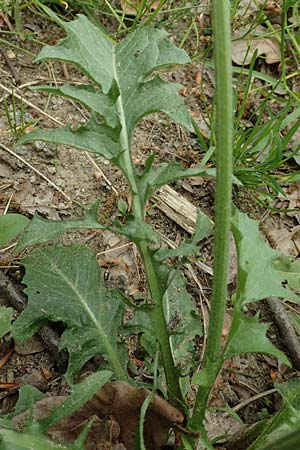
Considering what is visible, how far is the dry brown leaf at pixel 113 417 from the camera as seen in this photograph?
1793mm

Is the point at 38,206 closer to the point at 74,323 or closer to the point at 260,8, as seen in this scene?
the point at 74,323

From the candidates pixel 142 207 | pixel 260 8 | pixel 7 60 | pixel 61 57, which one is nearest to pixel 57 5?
pixel 7 60

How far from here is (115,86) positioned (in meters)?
1.71

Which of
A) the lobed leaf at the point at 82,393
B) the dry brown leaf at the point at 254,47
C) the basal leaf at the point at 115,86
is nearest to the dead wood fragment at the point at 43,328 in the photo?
the lobed leaf at the point at 82,393

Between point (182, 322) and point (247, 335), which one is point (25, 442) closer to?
point (247, 335)

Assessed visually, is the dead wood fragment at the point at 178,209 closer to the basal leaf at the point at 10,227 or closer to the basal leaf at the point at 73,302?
the basal leaf at the point at 73,302

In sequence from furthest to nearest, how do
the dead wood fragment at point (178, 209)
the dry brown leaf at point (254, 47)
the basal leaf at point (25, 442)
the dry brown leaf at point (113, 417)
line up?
the dry brown leaf at point (254, 47) < the dead wood fragment at point (178, 209) < the dry brown leaf at point (113, 417) < the basal leaf at point (25, 442)

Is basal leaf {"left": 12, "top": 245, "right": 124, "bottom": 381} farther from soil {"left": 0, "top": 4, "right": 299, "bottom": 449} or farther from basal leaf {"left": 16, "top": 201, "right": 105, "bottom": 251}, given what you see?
basal leaf {"left": 16, "top": 201, "right": 105, "bottom": 251}

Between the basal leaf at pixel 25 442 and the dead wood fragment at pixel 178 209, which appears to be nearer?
the basal leaf at pixel 25 442

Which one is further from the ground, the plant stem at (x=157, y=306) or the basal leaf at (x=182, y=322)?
the plant stem at (x=157, y=306)

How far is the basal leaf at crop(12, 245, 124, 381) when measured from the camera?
2.00 meters

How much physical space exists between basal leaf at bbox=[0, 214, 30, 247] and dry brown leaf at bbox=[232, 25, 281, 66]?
1477 mm

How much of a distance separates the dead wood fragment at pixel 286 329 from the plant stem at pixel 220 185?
0.59 metres

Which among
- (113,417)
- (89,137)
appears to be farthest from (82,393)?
(89,137)
